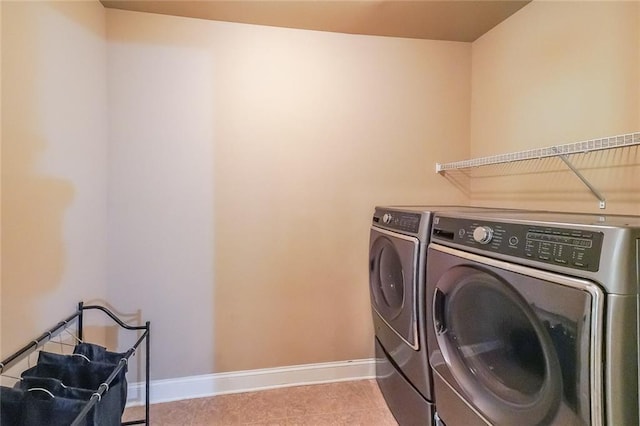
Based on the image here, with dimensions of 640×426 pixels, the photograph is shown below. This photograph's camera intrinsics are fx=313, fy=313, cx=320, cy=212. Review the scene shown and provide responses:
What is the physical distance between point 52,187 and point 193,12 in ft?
3.86

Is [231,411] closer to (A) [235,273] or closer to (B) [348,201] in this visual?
(A) [235,273]

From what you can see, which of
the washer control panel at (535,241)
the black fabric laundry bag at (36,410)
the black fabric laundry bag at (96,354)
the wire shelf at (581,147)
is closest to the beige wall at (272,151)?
the black fabric laundry bag at (96,354)

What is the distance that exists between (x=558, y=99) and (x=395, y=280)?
1199 millimetres

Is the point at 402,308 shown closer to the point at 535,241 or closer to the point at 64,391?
the point at 535,241

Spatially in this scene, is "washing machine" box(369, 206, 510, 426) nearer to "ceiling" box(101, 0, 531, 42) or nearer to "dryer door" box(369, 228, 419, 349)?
"dryer door" box(369, 228, 419, 349)

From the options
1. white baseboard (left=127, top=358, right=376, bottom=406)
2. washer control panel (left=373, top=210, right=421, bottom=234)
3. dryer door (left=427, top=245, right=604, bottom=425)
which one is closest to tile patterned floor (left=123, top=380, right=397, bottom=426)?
white baseboard (left=127, top=358, right=376, bottom=406)

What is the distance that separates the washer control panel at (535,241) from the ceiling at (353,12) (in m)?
1.30

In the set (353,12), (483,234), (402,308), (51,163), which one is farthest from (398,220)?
(51,163)

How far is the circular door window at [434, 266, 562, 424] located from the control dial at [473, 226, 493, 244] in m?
0.10

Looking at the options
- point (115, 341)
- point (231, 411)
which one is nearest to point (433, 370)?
point (231, 411)

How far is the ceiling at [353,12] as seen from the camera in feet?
5.49

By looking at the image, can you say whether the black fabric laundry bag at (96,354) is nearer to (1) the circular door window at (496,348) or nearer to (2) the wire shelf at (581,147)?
(1) the circular door window at (496,348)

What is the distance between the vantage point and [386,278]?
5.75 ft

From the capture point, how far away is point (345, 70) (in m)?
1.99
